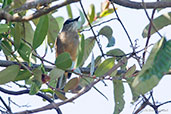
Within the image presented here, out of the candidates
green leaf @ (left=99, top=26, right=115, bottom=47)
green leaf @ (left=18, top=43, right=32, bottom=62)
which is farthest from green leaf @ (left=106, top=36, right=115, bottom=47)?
green leaf @ (left=18, top=43, right=32, bottom=62)

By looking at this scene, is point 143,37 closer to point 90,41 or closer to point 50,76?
point 90,41

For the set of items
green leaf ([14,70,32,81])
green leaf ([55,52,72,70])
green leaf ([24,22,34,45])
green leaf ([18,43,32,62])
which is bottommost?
green leaf ([14,70,32,81])

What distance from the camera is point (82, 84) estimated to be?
2336 mm

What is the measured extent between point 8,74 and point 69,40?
1677mm

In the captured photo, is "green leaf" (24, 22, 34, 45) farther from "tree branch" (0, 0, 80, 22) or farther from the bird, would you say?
"tree branch" (0, 0, 80, 22)

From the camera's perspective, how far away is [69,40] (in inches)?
145

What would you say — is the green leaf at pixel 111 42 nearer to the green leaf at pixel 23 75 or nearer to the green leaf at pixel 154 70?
the green leaf at pixel 23 75

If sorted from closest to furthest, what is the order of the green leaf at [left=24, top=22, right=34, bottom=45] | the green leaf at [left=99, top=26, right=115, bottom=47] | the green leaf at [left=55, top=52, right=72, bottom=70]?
the green leaf at [left=55, top=52, right=72, bottom=70] < the green leaf at [left=24, top=22, right=34, bottom=45] < the green leaf at [left=99, top=26, right=115, bottom=47]

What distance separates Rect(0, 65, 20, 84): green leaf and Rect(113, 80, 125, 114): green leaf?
65 cm

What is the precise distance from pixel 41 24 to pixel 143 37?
646 millimetres

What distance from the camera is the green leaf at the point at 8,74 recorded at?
204cm

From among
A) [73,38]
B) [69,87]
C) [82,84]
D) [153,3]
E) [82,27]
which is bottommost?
[69,87]

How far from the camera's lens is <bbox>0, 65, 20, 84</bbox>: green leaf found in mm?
2035

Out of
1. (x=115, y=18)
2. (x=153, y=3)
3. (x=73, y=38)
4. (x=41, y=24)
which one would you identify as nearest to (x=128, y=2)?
(x=153, y=3)
